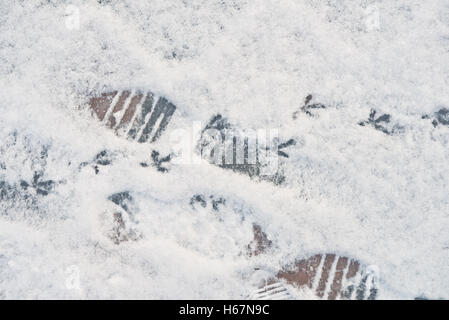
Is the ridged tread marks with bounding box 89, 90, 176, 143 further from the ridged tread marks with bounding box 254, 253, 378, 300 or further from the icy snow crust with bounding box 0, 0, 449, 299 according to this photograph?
the ridged tread marks with bounding box 254, 253, 378, 300

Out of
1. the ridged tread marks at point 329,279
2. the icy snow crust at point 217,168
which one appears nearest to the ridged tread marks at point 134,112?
the icy snow crust at point 217,168

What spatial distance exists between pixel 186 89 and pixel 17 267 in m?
0.76

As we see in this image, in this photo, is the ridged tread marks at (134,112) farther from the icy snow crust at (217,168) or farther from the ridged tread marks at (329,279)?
the ridged tread marks at (329,279)

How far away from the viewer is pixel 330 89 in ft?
4.61

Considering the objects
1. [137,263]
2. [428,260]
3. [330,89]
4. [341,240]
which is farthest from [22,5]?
[428,260]

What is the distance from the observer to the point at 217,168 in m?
1.42

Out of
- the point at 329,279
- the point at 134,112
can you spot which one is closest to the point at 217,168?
the point at 134,112

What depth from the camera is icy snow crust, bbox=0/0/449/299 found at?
1396mm

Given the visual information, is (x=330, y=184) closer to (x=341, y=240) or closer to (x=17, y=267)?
(x=341, y=240)

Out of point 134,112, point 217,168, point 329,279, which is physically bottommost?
point 329,279

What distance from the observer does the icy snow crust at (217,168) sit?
4.58 feet

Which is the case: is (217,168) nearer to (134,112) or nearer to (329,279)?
(134,112)

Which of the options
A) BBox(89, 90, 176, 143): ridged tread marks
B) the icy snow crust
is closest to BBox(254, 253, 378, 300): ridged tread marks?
the icy snow crust
